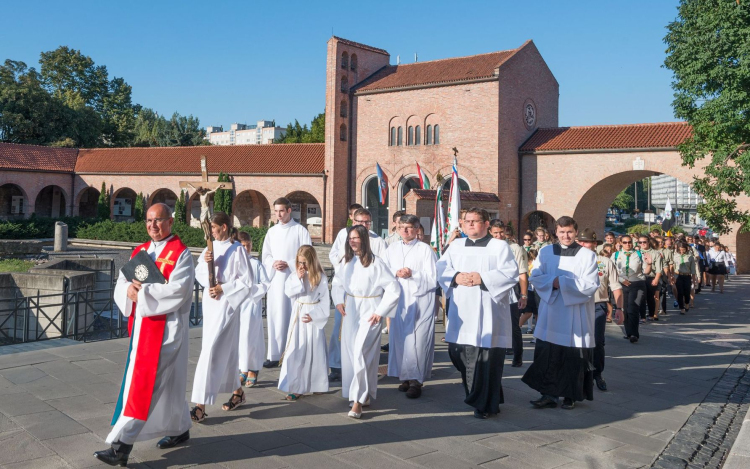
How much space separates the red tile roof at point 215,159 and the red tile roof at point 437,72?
5011mm

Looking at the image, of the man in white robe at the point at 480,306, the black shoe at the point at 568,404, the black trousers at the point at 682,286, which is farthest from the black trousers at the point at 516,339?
the black trousers at the point at 682,286

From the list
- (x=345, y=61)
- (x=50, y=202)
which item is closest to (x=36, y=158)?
(x=50, y=202)

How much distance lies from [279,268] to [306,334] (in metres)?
1.34

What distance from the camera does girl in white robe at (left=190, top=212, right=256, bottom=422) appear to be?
18.1ft

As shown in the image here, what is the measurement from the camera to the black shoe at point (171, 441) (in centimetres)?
476

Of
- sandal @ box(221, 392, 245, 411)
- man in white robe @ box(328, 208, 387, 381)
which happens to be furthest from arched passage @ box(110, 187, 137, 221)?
sandal @ box(221, 392, 245, 411)

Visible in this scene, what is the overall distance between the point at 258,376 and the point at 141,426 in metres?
2.82

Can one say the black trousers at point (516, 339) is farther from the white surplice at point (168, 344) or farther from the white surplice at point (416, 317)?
the white surplice at point (168, 344)

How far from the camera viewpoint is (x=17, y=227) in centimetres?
3456

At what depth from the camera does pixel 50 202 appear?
43875mm

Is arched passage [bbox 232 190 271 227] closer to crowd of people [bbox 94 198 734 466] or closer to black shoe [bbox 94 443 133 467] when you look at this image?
crowd of people [bbox 94 198 734 466]

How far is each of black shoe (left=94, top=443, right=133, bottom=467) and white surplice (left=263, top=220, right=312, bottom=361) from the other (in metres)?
3.16

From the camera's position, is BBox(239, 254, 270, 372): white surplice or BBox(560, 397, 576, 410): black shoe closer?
BBox(560, 397, 576, 410): black shoe

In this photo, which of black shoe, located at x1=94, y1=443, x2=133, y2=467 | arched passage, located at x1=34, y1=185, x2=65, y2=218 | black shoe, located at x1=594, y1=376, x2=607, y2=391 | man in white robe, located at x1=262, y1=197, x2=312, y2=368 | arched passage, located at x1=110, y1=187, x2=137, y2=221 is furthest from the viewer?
arched passage, located at x1=34, y1=185, x2=65, y2=218
